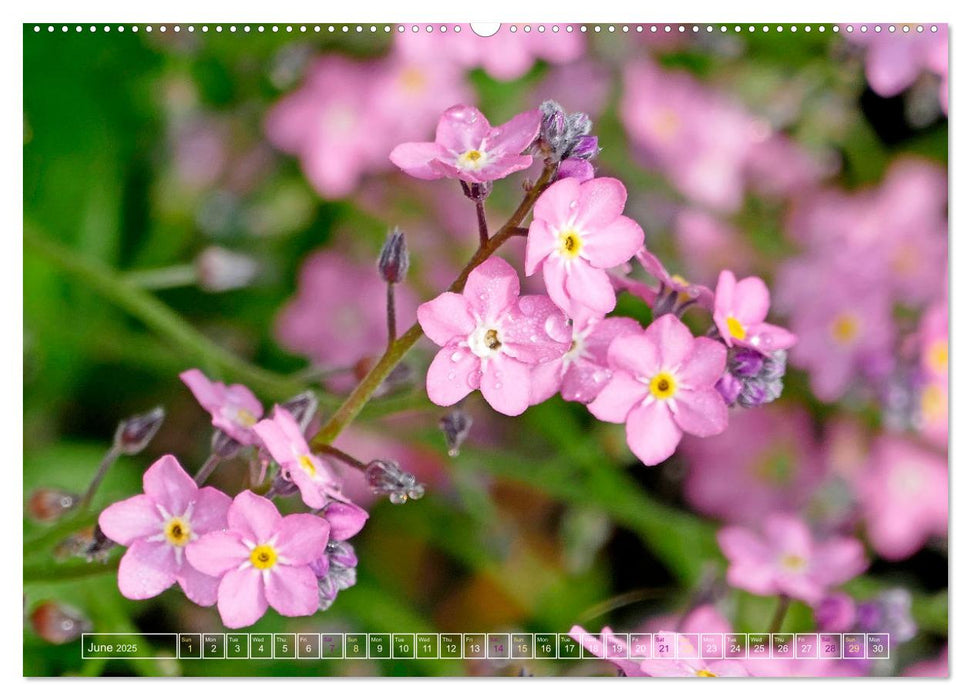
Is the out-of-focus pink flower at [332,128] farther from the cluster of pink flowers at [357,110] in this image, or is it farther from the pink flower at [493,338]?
the pink flower at [493,338]

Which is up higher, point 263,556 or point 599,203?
point 599,203

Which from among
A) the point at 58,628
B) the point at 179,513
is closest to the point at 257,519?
the point at 179,513

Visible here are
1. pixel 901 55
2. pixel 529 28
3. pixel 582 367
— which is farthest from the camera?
pixel 901 55

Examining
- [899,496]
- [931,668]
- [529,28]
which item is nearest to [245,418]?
[529,28]

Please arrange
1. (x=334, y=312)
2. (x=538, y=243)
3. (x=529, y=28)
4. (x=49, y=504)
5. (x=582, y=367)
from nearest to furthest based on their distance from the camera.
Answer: (x=538, y=243), (x=582, y=367), (x=49, y=504), (x=529, y=28), (x=334, y=312)

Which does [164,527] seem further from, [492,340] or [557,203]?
[557,203]

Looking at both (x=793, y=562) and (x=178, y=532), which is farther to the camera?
(x=793, y=562)
